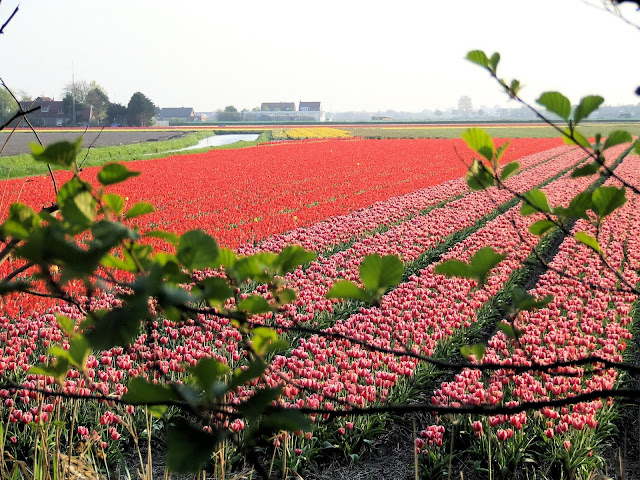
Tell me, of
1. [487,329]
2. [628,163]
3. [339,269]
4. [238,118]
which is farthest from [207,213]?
[238,118]

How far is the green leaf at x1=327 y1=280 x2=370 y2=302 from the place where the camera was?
2.69ft

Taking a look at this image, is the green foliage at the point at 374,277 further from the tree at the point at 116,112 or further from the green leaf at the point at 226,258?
the tree at the point at 116,112

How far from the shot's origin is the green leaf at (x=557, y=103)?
0.90m

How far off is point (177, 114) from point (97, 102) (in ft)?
129

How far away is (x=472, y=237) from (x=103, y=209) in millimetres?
9793

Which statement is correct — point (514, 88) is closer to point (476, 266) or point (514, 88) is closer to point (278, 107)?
point (476, 266)

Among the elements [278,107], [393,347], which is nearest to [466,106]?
[278,107]

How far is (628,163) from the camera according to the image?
25.0m

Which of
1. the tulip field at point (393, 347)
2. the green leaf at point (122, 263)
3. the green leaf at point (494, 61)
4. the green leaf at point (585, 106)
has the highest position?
the green leaf at point (494, 61)

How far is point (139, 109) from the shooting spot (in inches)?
3383

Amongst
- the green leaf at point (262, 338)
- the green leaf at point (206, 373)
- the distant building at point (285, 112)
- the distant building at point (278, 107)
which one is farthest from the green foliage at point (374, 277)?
the distant building at point (278, 107)

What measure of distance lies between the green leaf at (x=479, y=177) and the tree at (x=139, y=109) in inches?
3556

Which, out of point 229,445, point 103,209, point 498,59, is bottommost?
point 229,445

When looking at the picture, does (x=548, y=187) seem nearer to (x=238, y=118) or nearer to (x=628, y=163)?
(x=628, y=163)
